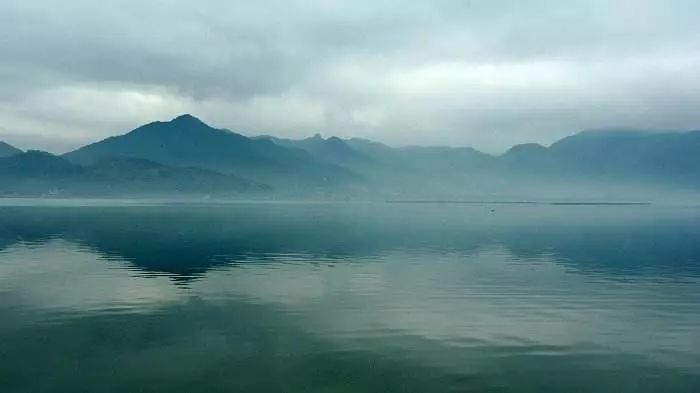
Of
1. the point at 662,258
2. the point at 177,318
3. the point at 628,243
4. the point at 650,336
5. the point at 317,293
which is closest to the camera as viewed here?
the point at 650,336

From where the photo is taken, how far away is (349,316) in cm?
4203

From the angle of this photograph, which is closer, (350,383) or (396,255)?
(350,383)

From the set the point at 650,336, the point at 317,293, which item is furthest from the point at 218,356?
the point at 650,336

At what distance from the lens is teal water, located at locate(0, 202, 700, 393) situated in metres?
28.6

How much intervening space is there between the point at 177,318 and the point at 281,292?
42.1 ft

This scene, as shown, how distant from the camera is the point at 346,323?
3994cm

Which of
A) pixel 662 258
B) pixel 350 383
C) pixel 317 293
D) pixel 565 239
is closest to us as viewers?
pixel 350 383

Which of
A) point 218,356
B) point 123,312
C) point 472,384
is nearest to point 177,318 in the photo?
point 123,312

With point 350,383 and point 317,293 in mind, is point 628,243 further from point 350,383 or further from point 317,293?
point 350,383

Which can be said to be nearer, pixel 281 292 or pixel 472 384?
pixel 472 384

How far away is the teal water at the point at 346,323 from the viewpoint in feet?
93.9

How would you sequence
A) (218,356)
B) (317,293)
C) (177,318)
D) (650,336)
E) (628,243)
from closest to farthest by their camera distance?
(218,356), (650,336), (177,318), (317,293), (628,243)

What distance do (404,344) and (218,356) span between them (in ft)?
37.6

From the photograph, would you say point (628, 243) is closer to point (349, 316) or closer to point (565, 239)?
point (565, 239)
